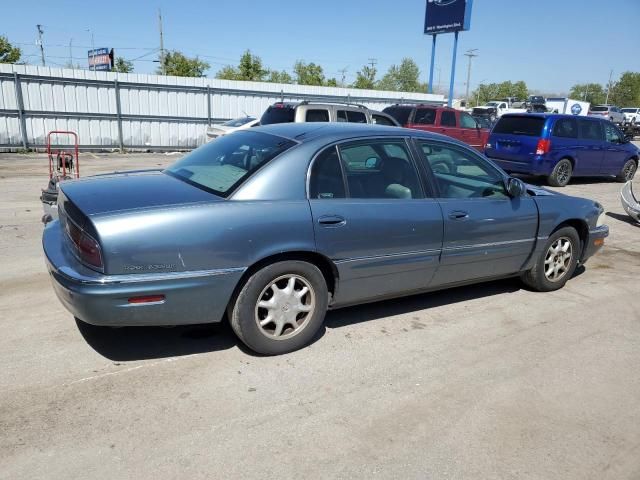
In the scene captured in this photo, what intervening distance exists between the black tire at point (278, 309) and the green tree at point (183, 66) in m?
50.5

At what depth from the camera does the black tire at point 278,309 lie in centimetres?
342

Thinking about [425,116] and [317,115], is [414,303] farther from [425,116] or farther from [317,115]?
[425,116]

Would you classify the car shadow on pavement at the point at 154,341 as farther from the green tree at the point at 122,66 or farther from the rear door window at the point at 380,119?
the green tree at the point at 122,66

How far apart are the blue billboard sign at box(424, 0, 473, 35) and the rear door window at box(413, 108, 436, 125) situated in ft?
45.2

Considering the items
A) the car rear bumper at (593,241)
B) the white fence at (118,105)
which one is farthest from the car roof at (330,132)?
the white fence at (118,105)

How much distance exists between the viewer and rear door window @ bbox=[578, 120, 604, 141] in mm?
12711

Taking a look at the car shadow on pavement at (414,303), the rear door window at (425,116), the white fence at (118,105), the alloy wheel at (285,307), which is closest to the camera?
the alloy wheel at (285,307)

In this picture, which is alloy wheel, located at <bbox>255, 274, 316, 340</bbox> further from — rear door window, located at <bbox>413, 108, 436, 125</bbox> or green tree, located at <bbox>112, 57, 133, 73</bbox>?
green tree, located at <bbox>112, 57, 133, 73</bbox>

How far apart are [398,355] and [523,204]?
200cm

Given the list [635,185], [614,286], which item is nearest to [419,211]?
[614,286]

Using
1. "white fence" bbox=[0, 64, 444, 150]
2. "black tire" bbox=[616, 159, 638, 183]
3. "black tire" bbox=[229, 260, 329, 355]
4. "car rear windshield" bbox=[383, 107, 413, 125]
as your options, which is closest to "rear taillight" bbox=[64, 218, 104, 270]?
"black tire" bbox=[229, 260, 329, 355]

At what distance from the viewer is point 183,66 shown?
50750mm

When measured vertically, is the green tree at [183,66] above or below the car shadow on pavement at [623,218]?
above

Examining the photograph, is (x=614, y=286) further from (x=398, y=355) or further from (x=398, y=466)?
(x=398, y=466)
